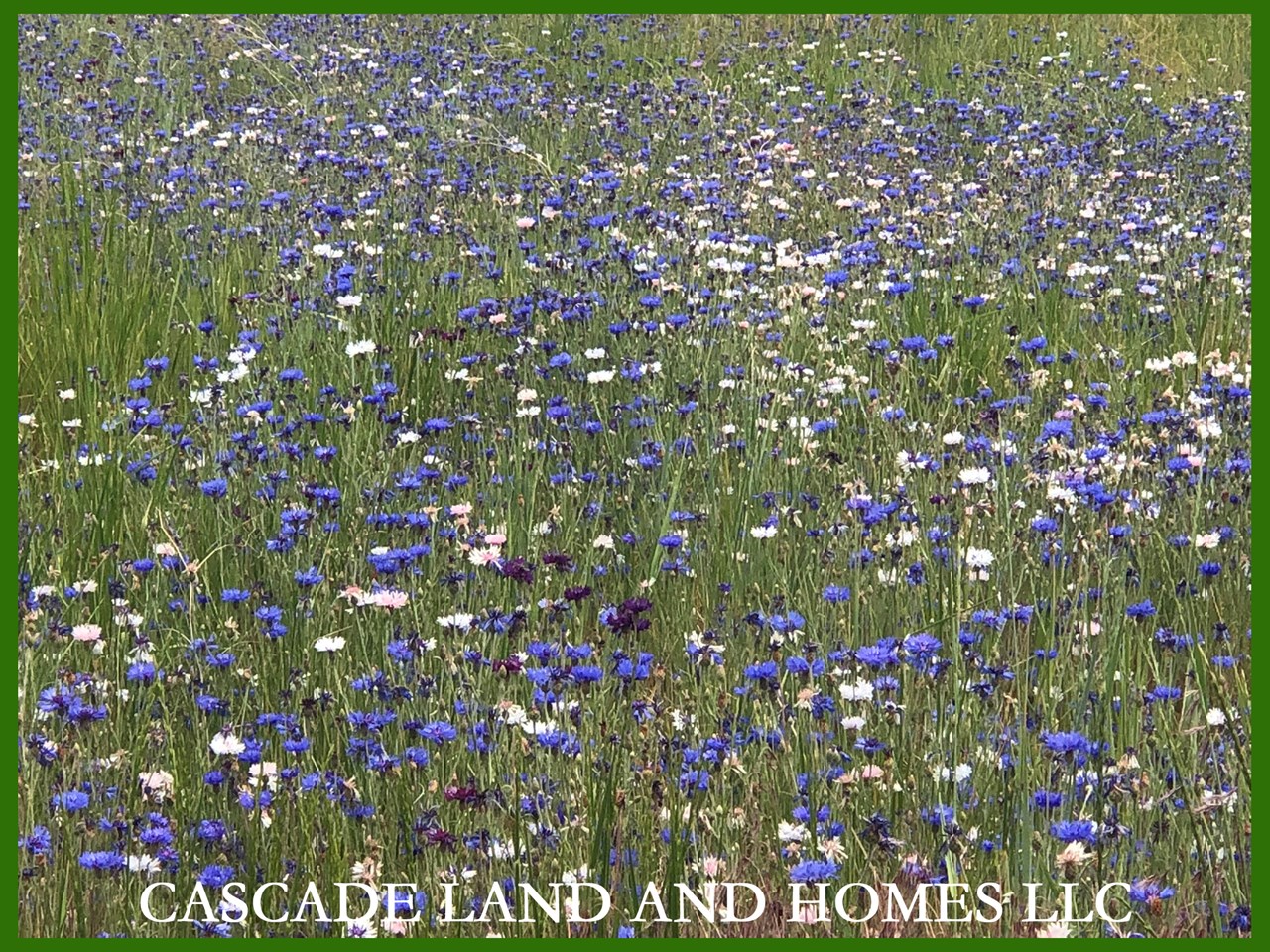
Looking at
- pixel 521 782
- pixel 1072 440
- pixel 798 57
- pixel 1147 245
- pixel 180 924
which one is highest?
pixel 798 57

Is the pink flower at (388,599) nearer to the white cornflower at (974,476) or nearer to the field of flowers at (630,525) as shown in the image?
the field of flowers at (630,525)

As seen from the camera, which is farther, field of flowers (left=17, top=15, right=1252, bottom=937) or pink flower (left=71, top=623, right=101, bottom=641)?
pink flower (left=71, top=623, right=101, bottom=641)

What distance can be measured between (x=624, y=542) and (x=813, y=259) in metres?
1.61

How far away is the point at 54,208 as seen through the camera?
214 inches

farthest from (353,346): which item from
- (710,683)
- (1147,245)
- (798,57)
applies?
(798,57)

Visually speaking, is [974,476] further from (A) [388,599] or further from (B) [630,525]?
(A) [388,599]

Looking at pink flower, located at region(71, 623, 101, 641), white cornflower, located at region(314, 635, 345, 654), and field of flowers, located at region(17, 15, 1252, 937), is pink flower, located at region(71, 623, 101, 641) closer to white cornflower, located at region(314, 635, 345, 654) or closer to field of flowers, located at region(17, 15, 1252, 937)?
field of flowers, located at region(17, 15, 1252, 937)

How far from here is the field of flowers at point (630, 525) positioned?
7.37 ft

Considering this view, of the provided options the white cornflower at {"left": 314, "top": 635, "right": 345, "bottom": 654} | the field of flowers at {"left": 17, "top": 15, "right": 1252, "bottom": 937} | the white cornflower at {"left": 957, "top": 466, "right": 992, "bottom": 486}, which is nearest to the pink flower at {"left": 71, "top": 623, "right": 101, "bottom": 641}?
the field of flowers at {"left": 17, "top": 15, "right": 1252, "bottom": 937}

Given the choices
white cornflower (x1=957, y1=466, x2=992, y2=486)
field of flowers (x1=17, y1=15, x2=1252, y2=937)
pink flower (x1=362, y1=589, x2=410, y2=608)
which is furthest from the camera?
white cornflower (x1=957, y1=466, x2=992, y2=486)

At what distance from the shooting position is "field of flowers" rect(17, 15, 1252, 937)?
2246 millimetres

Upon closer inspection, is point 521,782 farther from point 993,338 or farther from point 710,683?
point 993,338

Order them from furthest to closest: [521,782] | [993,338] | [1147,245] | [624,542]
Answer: [1147,245] < [993,338] < [624,542] < [521,782]

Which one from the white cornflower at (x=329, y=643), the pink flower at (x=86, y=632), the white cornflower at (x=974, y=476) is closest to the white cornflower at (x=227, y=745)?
the white cornflower at (x=329, y=643)
